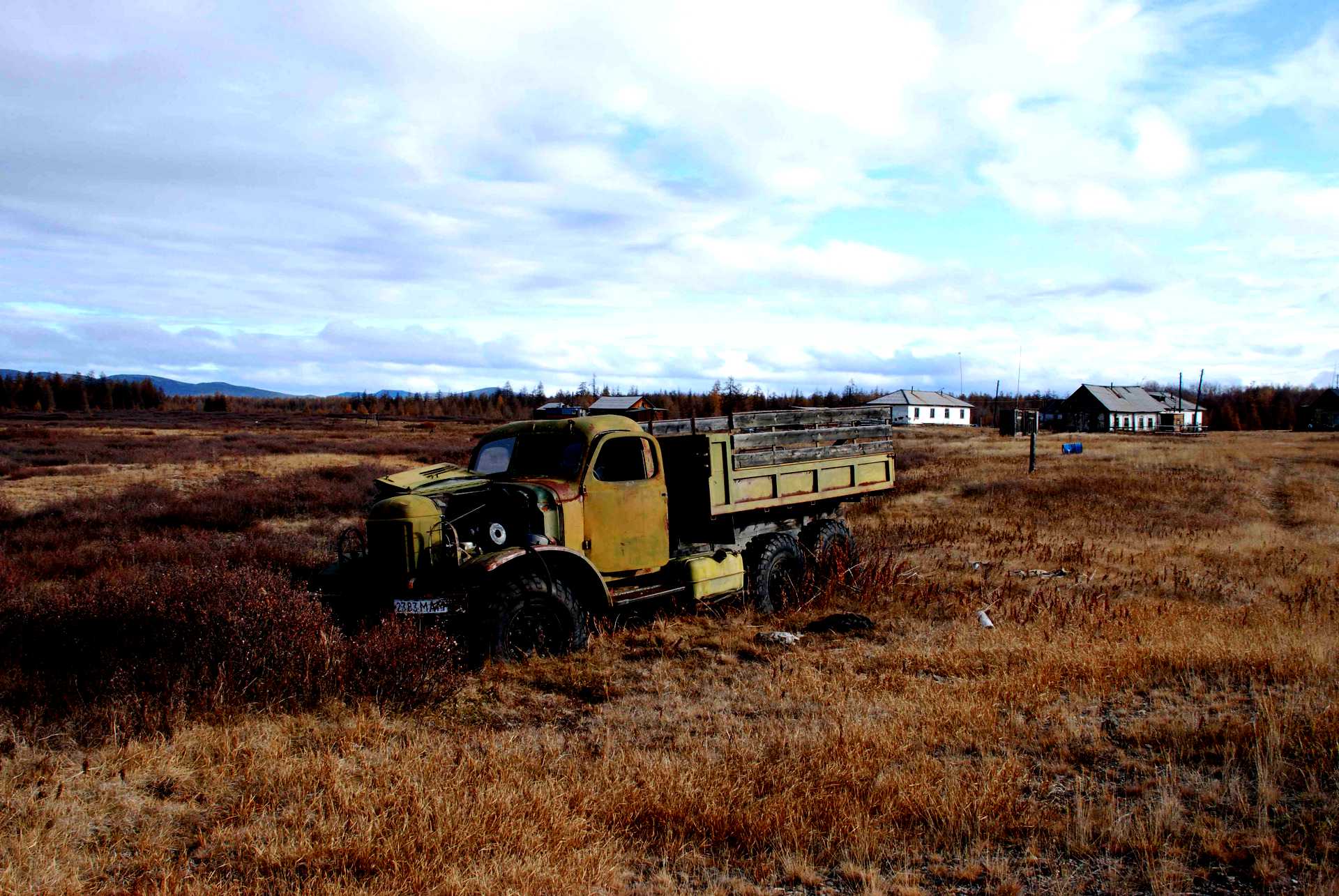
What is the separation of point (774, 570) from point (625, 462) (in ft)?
8.62

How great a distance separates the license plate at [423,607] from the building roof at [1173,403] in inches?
3486

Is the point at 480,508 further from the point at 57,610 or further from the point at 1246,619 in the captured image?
the point at 1246,619

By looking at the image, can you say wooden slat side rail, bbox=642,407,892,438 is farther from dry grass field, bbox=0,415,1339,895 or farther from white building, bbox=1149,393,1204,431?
white building, bbox=1149,393,1204,431

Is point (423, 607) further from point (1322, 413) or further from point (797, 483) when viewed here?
point (1322, 413)

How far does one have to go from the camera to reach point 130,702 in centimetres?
549

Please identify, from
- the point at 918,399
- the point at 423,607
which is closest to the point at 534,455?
the point at 423,607

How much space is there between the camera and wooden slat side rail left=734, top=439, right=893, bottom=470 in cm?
970

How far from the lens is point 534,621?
7.35 m

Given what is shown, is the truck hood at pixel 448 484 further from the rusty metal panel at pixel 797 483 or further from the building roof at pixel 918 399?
the building roof at pixel 918 399

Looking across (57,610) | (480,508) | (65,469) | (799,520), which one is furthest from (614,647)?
(65,469)

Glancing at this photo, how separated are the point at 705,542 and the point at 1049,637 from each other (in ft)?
11.6

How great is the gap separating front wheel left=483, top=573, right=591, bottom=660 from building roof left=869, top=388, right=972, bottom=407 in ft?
252

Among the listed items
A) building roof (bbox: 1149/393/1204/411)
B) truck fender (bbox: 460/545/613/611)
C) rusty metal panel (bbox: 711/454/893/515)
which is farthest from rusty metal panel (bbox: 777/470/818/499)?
building roof (bbox: 1149/393/1204/411)

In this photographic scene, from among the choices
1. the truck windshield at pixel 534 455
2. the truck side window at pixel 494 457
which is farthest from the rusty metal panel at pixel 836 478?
the truck side window at pixel 494 457
